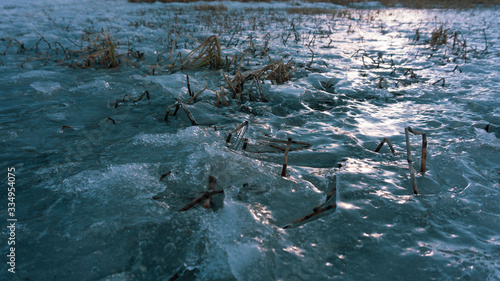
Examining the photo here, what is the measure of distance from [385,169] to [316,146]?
0.55 m

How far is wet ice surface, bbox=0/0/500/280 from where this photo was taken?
49.6 inches

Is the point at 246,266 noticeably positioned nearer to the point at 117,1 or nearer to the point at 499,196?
the point at 499,196

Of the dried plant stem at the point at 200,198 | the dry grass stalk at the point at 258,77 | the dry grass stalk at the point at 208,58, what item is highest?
the dry grass stalk at the point at 208,58

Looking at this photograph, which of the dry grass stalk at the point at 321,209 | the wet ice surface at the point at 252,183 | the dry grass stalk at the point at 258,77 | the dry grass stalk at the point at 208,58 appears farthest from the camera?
the dry grass stalk at the point at 208,58

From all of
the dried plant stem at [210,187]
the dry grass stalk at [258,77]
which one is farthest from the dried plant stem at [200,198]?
the dry grass stalk at [258,77]

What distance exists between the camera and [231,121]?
2725 millimetres

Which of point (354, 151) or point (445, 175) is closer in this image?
point (445, 175)

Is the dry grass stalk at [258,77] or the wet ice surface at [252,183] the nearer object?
the wet ice surface at [252,183]

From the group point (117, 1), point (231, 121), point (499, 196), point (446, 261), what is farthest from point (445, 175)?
point (117, 1)

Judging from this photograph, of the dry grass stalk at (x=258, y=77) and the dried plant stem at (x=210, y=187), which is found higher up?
the dry grass stalk at (x=258, y=77)

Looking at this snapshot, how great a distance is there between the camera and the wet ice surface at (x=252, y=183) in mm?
1261

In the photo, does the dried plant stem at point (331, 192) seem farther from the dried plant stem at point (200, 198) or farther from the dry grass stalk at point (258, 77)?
the dry grass stalk at point (258, 77)

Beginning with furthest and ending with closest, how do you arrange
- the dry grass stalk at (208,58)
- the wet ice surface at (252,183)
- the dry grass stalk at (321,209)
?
the dry grass stalk at (208,58), the dry grass stalk at (321,209), the wet ice surface at (252,183)

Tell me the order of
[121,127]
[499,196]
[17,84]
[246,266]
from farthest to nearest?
[17,84]
[121,127]
[499,196]
[246,266]
